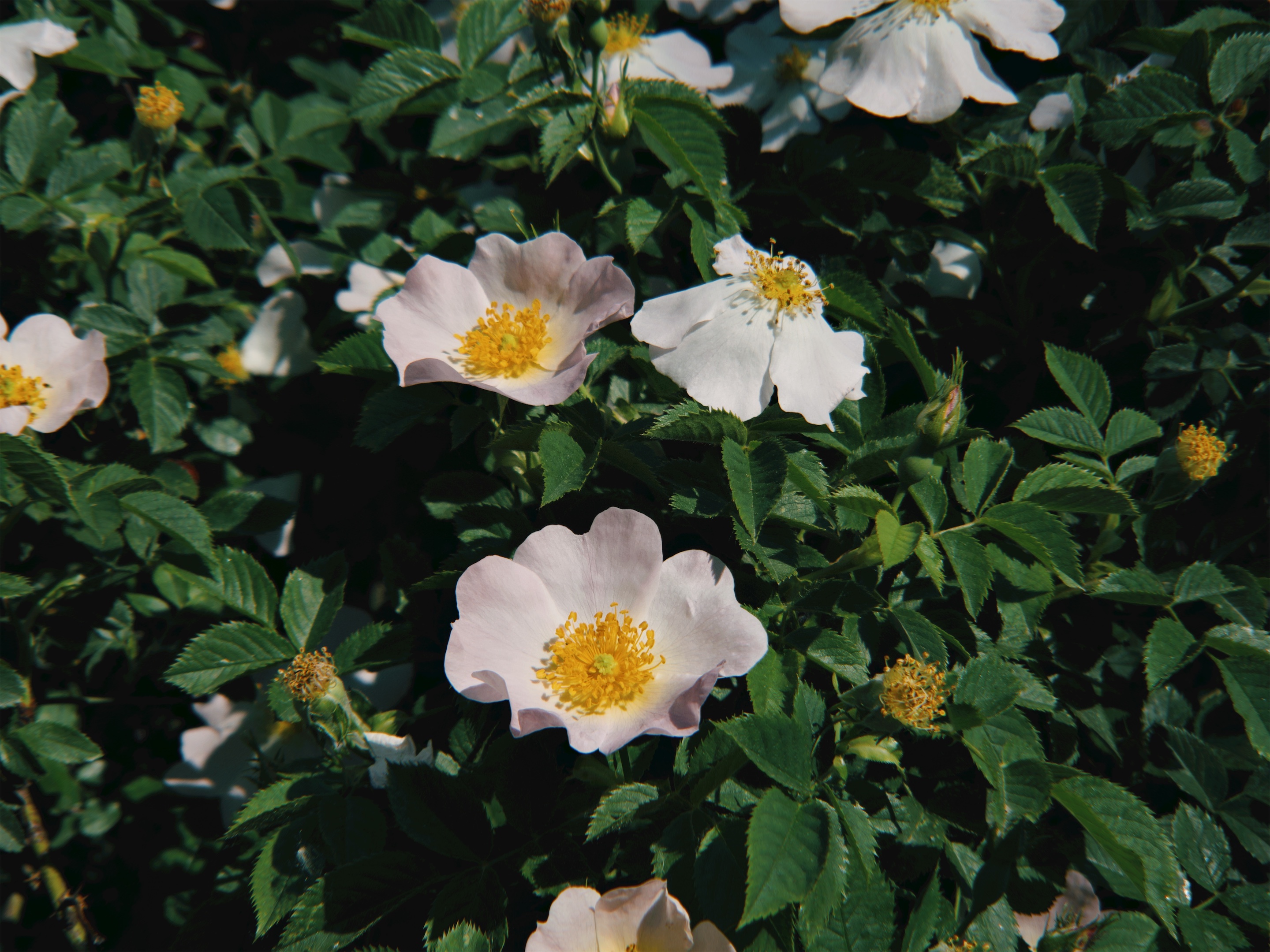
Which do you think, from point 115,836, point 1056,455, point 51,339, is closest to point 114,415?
→ point 51,339

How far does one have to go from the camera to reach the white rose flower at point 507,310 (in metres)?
1.40

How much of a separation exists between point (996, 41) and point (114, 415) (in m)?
2.08

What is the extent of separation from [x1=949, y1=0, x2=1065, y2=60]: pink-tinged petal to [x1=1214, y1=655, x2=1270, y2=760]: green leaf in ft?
3.80

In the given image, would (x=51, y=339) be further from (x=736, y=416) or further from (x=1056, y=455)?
(x=1056, y=455)

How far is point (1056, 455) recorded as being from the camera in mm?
1488

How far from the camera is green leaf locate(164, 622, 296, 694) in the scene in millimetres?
1508

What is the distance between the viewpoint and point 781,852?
1077 millimetres

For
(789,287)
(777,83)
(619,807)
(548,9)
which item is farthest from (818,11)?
(619,807)

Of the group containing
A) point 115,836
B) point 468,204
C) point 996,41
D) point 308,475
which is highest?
point 996,41

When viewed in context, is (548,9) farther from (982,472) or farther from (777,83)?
(982,472)

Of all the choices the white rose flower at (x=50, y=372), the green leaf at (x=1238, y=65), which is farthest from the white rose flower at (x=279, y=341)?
the green leaf at (x=1238, y=65)

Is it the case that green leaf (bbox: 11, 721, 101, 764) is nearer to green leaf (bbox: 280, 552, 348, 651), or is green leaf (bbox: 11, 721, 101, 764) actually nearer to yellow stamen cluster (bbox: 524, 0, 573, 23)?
green leaf (bbox: 280, 552, 348, 651)

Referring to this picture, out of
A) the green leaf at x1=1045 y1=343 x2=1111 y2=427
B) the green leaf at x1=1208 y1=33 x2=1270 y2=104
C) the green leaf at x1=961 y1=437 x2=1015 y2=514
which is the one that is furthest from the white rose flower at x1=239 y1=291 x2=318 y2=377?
the green leaf at x1=1208 y1=33 x2=1270 y2=104

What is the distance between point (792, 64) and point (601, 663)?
1.48 m
